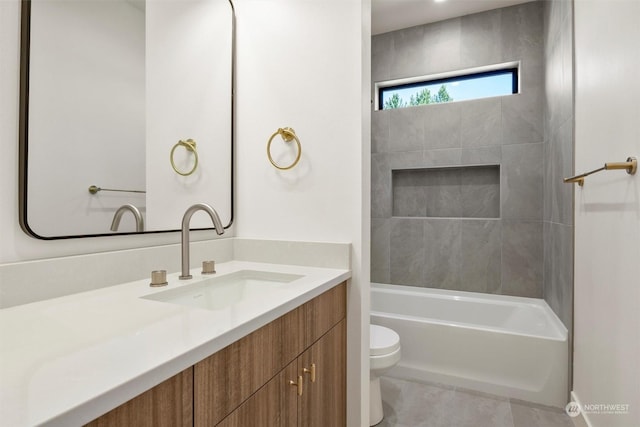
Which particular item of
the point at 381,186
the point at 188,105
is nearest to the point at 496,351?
the point at 381,186

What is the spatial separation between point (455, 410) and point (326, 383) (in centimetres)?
120

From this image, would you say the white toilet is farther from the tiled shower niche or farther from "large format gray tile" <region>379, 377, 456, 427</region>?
the tiled shower niche

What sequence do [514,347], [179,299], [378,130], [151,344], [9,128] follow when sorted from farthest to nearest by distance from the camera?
[378,130], [514,347], [179,299], [9,128], [151,344]

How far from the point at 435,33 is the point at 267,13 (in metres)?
2.06

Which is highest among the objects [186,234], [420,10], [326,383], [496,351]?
[420,10]

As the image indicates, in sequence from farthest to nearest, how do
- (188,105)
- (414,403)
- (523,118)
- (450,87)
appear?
(450,87)
(523,118)
(414,403)
(188,105)

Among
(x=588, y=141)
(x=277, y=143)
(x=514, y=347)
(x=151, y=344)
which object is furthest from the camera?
(x=514, y=347)

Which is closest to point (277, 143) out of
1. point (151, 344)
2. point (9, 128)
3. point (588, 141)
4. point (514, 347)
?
point (9, 128)

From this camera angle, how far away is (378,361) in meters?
1.68

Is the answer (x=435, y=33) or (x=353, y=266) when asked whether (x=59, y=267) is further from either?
(x=435, y=33)

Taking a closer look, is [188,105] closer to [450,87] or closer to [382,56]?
[382,56]

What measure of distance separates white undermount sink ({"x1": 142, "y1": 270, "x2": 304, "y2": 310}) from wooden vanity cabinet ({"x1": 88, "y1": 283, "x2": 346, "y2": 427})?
17cm

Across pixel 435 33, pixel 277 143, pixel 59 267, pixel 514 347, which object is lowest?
pixel 514 347

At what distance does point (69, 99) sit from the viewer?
0.96m
